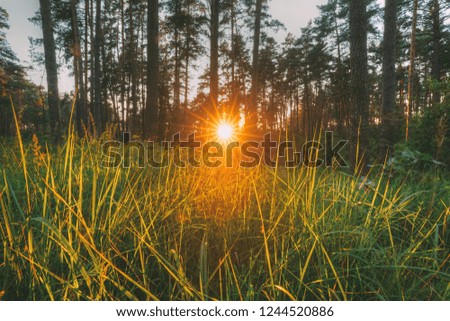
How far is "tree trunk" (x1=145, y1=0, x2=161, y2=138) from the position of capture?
587cm

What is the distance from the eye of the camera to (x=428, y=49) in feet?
62.2

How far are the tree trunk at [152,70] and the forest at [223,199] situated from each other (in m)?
0.04

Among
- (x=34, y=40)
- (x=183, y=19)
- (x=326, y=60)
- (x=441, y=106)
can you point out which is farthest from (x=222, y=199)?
(x=326, y=60)

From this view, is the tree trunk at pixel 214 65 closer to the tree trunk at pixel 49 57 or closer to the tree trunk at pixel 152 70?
the tree trunk at pixel 152 70

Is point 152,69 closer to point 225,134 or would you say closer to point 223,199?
point 225,134

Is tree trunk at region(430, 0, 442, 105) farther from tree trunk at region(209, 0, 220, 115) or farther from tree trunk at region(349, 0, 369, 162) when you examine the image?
tree trunk at region(349, 0, 369, 162)

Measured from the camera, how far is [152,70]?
19.5 ft

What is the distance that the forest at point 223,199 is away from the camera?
0.94 m

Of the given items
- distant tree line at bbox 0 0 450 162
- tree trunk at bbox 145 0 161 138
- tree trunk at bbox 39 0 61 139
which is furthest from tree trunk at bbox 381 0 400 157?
tree trunk at bbox 39 0 61 139

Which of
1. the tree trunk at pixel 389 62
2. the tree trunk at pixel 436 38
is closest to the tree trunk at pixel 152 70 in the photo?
the tree trunk at pixel 389 62
